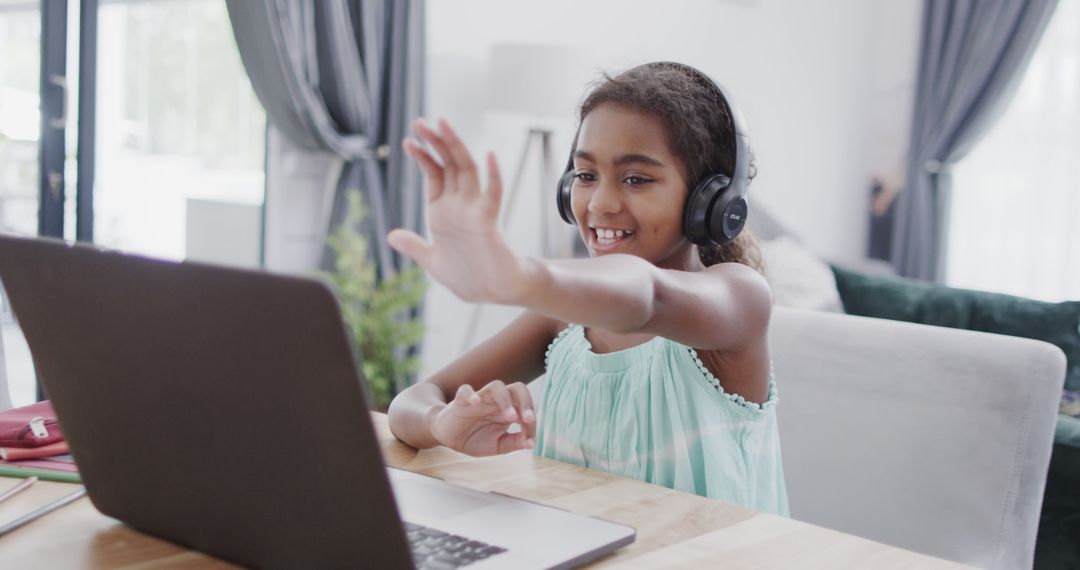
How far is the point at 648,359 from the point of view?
1.22 m

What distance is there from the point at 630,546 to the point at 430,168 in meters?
0.36

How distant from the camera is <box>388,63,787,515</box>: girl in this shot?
3.31 ft

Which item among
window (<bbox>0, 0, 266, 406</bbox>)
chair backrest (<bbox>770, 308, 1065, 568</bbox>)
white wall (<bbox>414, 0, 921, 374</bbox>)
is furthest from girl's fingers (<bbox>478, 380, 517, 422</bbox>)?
window (<bbox>0, 0, 266, 406</bbox>)

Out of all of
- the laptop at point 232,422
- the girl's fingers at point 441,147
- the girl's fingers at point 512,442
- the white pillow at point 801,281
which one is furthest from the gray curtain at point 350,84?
the girl's fingers at point 441,147

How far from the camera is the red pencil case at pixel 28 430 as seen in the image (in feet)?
3.24

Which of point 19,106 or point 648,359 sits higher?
point 19,106

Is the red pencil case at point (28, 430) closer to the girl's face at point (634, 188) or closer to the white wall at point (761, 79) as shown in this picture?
the girl's face at point (634, 188)

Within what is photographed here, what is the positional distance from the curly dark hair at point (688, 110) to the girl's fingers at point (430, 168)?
607 millimetres

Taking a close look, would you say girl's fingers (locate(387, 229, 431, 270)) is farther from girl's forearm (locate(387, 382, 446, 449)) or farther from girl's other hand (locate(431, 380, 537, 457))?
girl's forearm (locate(387, 382, 446, 449))

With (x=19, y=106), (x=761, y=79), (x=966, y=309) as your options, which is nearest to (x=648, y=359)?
(x=966, y=309)

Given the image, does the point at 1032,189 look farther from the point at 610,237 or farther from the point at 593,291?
the point at 593,291

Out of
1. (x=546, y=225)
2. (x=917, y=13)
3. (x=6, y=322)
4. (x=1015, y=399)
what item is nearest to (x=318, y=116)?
(x=546, y=225)

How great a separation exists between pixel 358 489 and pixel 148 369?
178 millimetres

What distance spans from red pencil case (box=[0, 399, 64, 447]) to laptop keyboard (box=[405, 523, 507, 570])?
442mm
